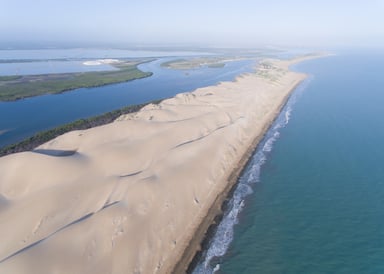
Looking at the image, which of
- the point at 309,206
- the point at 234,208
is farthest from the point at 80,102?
the point at 309,206

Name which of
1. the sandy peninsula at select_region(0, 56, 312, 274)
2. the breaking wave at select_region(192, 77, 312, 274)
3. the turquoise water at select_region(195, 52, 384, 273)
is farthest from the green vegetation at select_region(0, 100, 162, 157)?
the turquoise water at select_region(195, 52, 384, 273)

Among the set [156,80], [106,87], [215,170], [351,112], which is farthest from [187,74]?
[215,170]

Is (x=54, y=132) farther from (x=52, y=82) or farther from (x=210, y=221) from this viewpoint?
(x=52, y=82)

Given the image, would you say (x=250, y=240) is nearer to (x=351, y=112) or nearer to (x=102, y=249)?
(x=102, y=249)

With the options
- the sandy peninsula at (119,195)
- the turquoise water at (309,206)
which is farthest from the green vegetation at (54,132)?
the turquoise water at (309,206)

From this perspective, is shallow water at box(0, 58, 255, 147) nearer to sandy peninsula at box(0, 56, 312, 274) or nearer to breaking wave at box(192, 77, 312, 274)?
sandy peninsula at box(0, 56, 312, 274)
